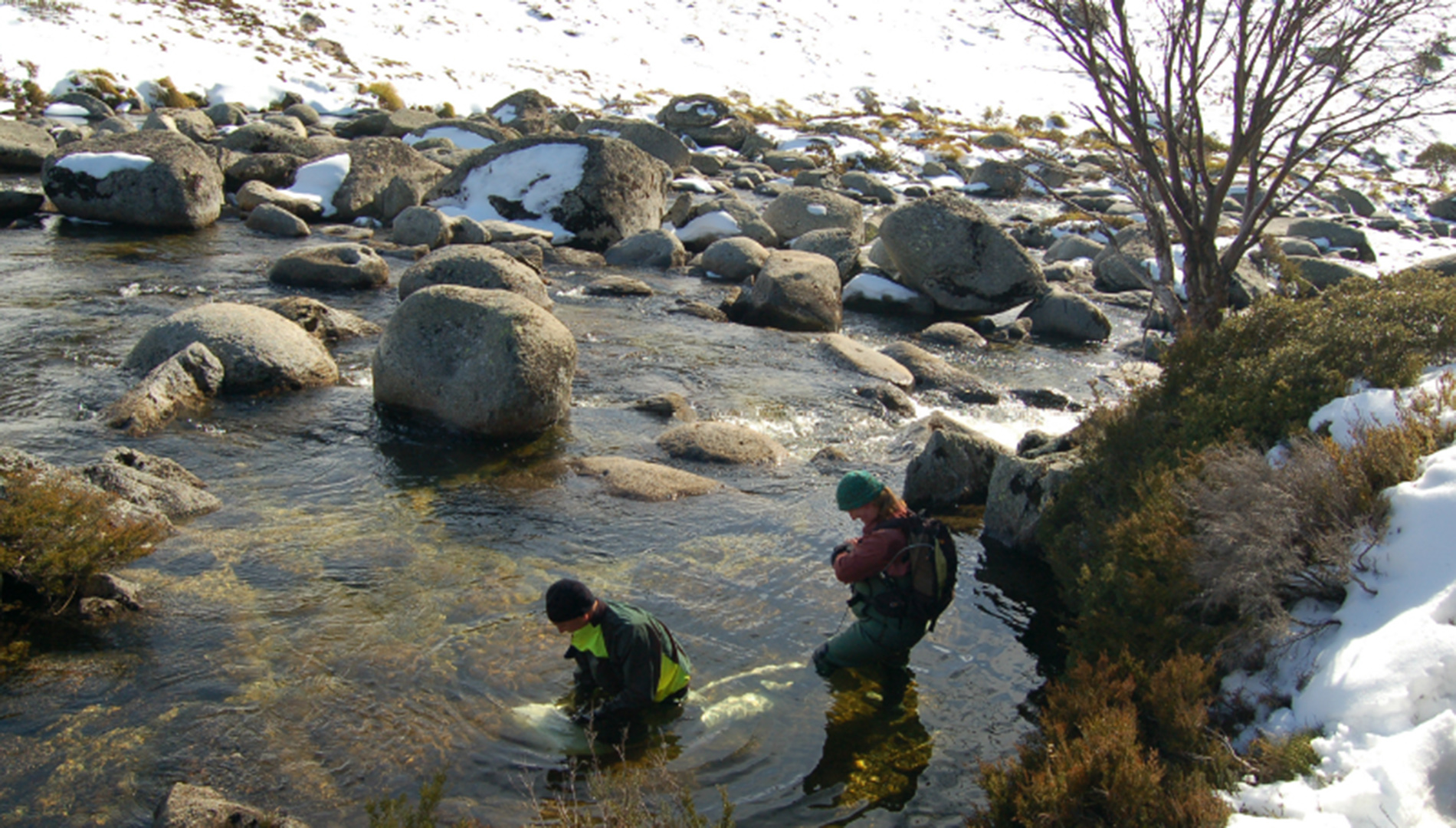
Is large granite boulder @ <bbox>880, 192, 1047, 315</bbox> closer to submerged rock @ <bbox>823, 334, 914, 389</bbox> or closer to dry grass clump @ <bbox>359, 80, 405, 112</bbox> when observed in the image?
submerged rock @ <bbox>823, 334, 914, 389</bbox>

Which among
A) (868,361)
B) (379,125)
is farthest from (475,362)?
(379,125)

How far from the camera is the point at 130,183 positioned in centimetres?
1747

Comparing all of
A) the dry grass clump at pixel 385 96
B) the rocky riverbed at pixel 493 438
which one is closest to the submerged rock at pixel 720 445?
the rocky riverbed at pixel 493 438

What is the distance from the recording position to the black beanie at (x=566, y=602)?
15.6 ft

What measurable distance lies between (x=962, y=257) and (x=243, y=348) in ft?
40.8

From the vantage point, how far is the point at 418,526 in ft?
24.6

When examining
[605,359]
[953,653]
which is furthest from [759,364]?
[953,653]

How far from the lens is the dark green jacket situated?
4.98 meters

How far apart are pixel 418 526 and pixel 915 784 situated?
4569mm

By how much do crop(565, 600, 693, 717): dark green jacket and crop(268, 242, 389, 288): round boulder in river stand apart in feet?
38.7

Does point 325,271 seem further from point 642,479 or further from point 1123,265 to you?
point 1123,265

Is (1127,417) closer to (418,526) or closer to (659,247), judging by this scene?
(418,526)

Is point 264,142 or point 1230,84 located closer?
point 1230,84

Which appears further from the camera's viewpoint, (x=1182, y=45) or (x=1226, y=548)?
(x=1182, y=45)
